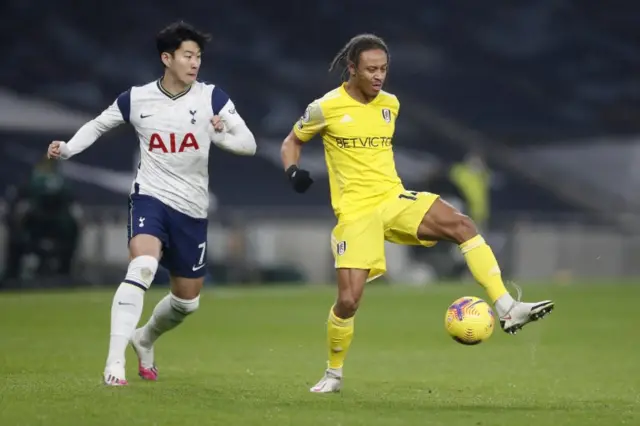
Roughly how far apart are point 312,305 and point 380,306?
95 cm

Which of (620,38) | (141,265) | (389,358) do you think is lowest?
(389,358)

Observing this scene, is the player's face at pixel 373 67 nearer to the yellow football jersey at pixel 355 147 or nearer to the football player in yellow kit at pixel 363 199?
the football player in yellow kit at pixel 363 199

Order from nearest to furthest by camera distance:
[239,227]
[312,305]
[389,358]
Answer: [389,358] → [312,305] → [239,227]

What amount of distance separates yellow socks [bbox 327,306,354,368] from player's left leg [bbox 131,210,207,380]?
3.52 ft

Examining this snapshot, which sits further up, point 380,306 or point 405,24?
point 405,24

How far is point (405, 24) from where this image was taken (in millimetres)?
32656

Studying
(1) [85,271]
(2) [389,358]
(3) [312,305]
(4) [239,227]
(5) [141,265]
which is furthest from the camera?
(4) [239,227]

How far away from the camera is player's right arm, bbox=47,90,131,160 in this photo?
9.40 m

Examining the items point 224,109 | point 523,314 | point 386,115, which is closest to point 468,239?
point 523,314

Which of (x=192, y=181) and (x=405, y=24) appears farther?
(x=405, y=24)

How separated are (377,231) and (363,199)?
0.83 ft

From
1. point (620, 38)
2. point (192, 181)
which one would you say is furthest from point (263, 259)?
point (192, 181)

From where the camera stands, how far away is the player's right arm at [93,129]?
9.40 meters

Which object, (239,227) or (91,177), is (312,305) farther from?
(91,177)
